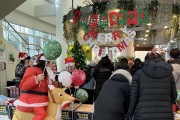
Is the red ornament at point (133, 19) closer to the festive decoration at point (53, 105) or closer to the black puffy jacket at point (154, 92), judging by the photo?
the black puffy jacket at point (154, 92)

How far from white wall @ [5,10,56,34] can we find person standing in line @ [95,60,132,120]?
8533mm

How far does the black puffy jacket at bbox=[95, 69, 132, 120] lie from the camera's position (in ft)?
7.65

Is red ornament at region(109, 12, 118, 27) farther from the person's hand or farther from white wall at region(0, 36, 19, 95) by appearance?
white wall at region(0, 36, 19, 95)

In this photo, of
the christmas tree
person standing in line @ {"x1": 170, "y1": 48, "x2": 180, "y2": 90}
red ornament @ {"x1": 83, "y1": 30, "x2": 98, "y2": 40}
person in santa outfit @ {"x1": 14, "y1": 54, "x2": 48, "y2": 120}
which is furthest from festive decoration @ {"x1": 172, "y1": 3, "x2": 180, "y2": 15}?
person in santa outfit @ {"x1": 14, "y1": 54, "x2": 48, "y2": 120}

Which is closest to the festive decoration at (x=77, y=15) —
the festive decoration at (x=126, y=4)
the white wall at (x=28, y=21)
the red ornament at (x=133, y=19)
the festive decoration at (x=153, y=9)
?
the festive decoration at (x=126, y=4)

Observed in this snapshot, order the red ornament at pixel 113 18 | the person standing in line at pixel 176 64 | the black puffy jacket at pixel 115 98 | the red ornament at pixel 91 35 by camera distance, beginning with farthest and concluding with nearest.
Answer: the red ornament at pixel 91 35, the red ornament at pixel 113 18, the person standing in line at pixel 176 64, the black puffy jacket at pixel 115 98

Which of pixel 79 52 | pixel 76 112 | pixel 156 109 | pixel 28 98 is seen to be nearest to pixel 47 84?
pixel 28 98

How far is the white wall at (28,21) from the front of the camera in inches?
402

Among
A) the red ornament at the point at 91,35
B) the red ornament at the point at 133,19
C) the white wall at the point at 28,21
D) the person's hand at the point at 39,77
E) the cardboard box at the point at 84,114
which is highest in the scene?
the white wall at the point at 28,21

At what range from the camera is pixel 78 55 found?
652 cm

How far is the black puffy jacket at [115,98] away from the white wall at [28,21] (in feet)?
28.0

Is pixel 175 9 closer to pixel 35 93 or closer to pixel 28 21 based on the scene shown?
pixel 35 93

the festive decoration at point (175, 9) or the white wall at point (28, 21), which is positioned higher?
the white wall at point (28, 21)

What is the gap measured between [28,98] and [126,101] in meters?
1.10
